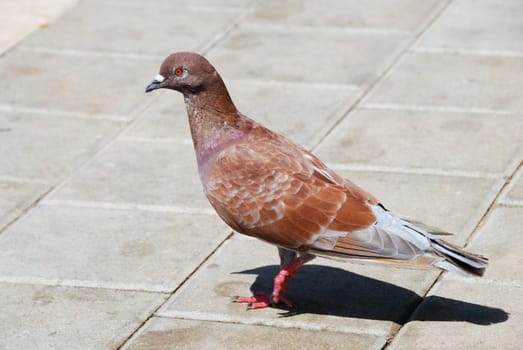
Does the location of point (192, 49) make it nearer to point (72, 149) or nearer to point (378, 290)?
point (72, 149)

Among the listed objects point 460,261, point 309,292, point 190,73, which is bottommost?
point 309,292

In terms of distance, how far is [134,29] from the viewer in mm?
12047

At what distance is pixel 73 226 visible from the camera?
26.8ft

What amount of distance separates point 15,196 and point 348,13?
16.6ft

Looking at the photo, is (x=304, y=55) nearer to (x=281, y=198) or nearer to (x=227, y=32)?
(x=227, y=32)

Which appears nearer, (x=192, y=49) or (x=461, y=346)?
(x=461, y=346)

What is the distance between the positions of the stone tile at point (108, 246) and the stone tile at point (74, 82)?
6.62ft

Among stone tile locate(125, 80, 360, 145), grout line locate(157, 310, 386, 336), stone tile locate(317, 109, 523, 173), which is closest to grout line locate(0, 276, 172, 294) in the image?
grout line locate(157, 310, 386, 336)

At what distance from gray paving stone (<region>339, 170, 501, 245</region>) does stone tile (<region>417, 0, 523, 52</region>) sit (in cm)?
297

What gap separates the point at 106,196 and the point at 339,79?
10.0ft

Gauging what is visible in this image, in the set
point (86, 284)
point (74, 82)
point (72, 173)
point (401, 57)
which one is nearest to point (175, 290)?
point (86, 284)

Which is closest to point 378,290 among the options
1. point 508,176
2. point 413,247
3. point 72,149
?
point 413,247

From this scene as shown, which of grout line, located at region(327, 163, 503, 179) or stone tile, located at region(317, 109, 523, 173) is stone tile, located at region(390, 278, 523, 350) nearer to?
grout line, located at region(327, 163, 503, 179)

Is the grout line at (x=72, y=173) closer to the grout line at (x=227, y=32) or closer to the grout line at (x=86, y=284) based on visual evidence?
the grout line at (x=86, y=284)
